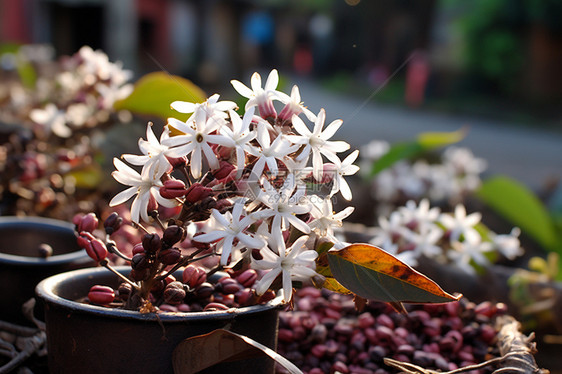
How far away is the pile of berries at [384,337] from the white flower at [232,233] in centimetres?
47

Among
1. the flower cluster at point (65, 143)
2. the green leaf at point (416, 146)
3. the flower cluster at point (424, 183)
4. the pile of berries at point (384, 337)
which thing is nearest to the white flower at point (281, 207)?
the pile of berries at point (384, 337)

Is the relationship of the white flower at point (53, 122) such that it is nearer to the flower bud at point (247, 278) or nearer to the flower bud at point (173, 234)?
the flower bud at point (247, 278)

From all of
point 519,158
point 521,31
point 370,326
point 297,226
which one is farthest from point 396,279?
point 521,31

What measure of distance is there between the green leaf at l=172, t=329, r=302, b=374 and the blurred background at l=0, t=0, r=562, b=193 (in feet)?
23.0

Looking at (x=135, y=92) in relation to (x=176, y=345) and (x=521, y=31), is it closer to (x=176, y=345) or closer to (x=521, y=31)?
(x=176, y=345)

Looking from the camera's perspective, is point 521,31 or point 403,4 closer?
point 521,31

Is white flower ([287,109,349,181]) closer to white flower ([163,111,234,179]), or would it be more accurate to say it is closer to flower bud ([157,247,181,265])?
white flower ([163,111,234,179])

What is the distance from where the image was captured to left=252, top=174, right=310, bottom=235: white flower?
96 cm

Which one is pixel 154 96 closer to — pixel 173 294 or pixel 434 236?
pixel 434 236

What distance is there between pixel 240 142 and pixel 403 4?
990 inches

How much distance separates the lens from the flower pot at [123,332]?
3.25 feet

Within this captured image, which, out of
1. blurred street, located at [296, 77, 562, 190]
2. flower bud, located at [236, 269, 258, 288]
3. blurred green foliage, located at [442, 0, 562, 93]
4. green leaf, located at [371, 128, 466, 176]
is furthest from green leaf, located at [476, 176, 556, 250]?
blurred green foliage, located at [442, 0, 562, 93]

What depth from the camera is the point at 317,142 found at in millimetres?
1005

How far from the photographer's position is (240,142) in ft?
3.18
